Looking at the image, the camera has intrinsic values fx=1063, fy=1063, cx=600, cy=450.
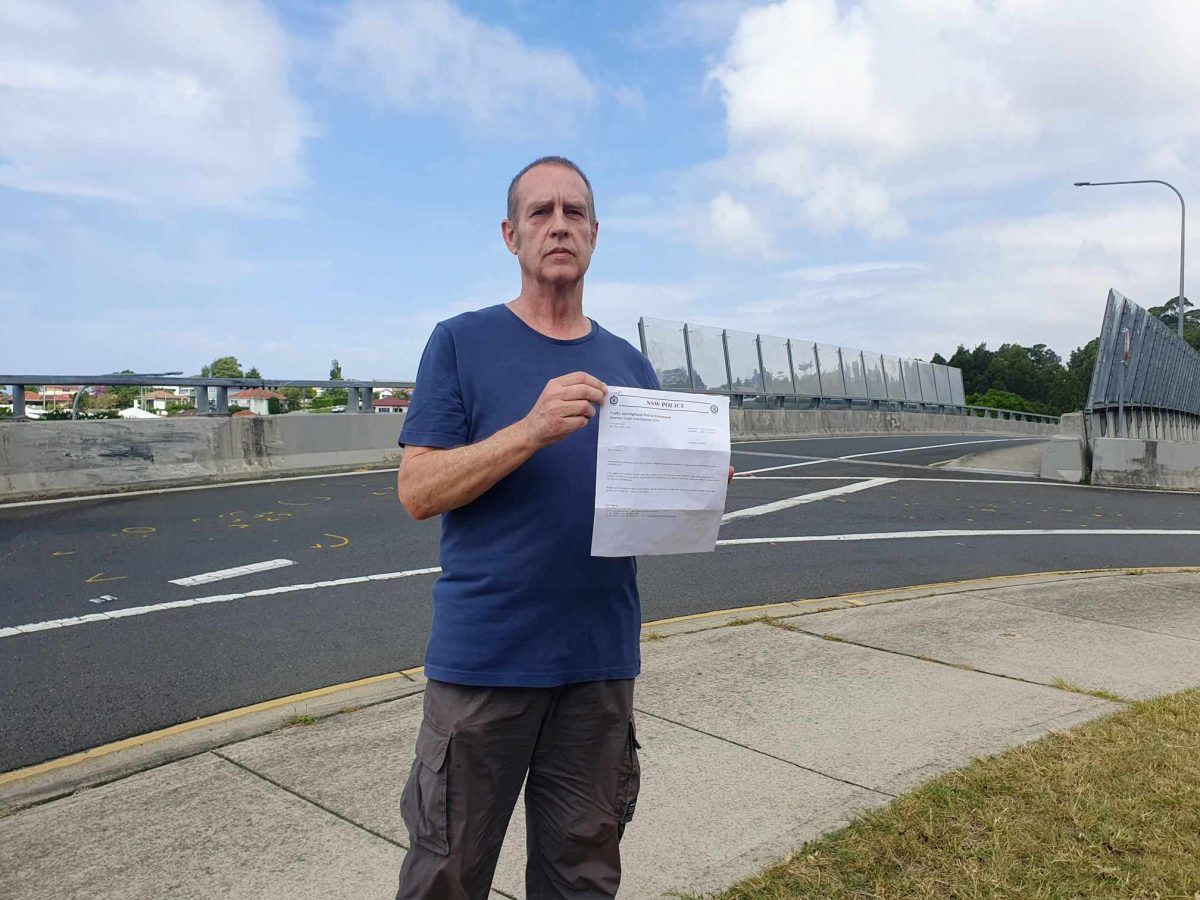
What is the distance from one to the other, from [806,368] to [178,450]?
23.9 metres

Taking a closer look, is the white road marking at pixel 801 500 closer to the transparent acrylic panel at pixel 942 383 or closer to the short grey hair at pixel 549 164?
the short grey hair at pixel 549 164

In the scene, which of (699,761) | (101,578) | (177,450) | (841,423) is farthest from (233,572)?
(841,423)

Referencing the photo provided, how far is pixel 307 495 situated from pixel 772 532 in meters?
5.25

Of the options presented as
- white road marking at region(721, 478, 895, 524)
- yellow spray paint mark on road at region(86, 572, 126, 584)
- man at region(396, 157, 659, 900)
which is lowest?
white road marking at region(721, 478, 895, 524)

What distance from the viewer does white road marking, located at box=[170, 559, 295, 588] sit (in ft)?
24.7

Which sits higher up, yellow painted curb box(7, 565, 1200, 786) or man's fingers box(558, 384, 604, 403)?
man's fingers box(558, 384, 604, 403)

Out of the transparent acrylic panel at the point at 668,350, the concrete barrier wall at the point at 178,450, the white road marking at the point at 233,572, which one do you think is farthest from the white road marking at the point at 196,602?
the transparent acrylic panel at the point at 668,350

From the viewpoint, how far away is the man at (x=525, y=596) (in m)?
2.30

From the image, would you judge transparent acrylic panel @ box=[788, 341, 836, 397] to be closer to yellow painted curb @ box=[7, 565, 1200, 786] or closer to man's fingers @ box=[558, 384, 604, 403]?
yellow painted curb @ box=[7, 565, 1200, 786]

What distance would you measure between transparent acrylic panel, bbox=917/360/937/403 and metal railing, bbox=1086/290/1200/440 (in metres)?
13.3

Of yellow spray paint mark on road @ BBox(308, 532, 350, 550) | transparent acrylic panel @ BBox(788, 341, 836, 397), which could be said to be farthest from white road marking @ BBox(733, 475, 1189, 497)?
transparent acrylic panel @ BBox(788, 341, 836, 397)

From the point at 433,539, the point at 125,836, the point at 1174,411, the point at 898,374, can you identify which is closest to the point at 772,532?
the point at 433,539

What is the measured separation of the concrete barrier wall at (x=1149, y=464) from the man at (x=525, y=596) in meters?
16.5

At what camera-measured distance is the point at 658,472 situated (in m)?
2.45
